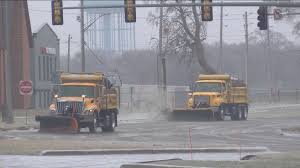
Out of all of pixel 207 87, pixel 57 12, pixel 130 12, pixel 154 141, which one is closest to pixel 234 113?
pixel 207 87

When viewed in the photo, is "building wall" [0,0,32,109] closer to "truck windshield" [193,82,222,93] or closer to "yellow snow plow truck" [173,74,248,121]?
"yellow snow plow truck" [173,74,248,121]

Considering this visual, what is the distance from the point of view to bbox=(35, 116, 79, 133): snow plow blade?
37.2 metres

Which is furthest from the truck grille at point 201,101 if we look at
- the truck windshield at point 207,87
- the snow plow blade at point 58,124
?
the snow plow blade at point 58,124

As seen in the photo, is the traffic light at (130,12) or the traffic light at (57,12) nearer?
the traffic light at (130,12)

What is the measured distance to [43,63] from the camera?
77250mm

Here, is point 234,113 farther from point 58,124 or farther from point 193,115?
point 58,124

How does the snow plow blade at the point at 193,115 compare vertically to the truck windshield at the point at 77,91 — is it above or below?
below

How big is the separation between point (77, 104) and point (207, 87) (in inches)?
633

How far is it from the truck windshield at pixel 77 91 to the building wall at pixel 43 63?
116 feet

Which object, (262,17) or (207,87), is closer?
(262,17)

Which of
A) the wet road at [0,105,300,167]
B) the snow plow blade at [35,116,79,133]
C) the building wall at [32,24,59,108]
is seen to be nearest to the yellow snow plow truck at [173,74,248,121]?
the wet road at [0,105,300,167]

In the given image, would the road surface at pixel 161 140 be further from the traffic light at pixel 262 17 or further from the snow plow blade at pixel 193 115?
the snow plow blade at pixel 193 115

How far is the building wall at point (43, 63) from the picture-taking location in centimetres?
7512

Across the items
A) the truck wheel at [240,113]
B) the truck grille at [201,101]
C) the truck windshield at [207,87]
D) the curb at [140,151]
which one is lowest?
the truck wheel at [240,113]
